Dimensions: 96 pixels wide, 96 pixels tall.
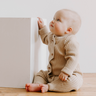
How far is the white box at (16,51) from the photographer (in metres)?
1.28

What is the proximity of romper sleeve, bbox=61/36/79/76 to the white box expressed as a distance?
24 cm

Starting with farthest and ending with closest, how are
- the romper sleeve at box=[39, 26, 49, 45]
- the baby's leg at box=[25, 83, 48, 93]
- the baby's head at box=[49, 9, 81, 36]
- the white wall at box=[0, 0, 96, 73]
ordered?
the white wall at box=[0, 0, 96, 73] < the romper sleeve at box=[39, 26, 49, 45] < the baby's head at box=[49, 9, 81, 36] < the baby's leg at box=[25, 83, 48, 93]

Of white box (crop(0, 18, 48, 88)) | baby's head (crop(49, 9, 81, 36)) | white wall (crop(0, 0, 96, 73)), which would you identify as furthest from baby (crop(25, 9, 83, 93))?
white wall (crop(0, 0, 96, 73))

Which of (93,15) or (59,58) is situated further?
(93,15)

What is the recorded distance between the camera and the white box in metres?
1.28

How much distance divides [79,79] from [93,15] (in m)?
0.87

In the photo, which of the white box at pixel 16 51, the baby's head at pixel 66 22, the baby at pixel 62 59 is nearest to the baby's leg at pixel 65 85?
the baby at pixel 62 59

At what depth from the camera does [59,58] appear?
135cm

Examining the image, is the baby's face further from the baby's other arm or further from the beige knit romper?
the baby's other arm

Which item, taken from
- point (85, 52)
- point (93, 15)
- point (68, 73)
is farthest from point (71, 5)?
point (68, 73)

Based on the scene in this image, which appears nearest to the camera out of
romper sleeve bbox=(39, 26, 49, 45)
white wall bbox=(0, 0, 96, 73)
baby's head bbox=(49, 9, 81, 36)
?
baby's head bbox=(49, 9, 81, 36)

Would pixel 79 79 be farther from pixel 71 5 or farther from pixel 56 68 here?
pixel 71 5

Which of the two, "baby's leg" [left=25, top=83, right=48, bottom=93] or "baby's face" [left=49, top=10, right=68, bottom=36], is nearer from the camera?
"baby's leg" [left=25, top=83, right=48, bottom=93]

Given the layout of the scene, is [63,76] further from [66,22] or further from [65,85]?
[66,22]
